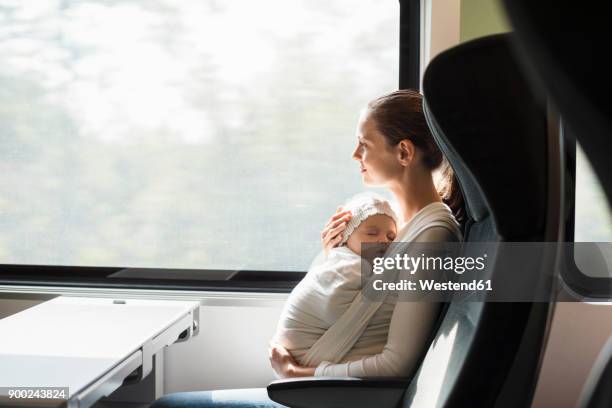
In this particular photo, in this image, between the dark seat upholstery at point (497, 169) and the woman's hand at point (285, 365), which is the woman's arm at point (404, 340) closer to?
the woman's hand at point (285, 365)

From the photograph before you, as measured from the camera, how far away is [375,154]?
1.44 metres

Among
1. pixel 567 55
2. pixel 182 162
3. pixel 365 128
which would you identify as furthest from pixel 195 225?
pixel 567 55

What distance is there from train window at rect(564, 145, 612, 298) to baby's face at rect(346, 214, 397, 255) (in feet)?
3.19

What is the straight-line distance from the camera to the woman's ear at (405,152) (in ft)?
4.57

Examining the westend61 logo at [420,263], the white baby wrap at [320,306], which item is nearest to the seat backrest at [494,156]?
the westend61 logo at [420,263]

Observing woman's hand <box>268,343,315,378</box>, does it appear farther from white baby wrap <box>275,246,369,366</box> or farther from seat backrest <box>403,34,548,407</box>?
seat backrest <box>403,34,548,407</box>

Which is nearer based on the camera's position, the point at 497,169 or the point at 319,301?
the point at 497,169

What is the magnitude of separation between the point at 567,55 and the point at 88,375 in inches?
50.8

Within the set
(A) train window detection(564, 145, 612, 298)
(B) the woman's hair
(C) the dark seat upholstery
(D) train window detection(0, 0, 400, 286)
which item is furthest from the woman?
(A) train window detection(564, 145, 612, 298)

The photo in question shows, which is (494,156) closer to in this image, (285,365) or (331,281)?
(331,281)

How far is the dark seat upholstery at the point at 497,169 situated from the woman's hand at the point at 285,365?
61cm

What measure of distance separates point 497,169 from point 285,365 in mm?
894

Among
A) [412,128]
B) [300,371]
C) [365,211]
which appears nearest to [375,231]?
[365,211]

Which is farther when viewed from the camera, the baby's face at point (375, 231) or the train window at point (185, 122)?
the train window at point (185, 122)
